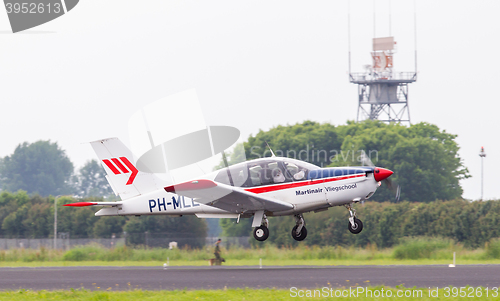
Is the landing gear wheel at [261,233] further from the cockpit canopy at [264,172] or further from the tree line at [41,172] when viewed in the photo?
the tree line at [41,172]

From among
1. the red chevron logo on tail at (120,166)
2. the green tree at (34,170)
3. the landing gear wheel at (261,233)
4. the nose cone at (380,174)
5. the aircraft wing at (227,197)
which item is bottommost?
the landing gear wheel at (261,233)

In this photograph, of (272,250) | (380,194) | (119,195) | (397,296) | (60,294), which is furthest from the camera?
(380,194)

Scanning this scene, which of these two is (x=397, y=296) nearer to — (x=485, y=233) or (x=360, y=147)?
(x=485, y=233)

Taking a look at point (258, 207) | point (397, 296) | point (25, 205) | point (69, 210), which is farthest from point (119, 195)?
point (25, 205)

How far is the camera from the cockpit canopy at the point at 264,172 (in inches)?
864

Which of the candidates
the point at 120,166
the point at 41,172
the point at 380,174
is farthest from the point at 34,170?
the point at 380,174

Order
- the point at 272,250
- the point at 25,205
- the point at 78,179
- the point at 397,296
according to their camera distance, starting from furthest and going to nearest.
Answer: the point at 78,179, the point at 25,205, the point at 272,250, the point at 397,296

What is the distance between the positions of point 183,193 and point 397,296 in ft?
24.6

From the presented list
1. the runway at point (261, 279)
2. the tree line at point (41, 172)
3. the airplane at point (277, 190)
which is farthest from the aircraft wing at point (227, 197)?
the tree line at point (41, 172)

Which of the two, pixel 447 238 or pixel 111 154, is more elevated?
pixel 111 154

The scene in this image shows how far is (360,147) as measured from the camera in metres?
73.2

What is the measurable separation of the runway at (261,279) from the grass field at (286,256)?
285 inches

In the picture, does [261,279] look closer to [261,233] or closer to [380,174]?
[261,233]

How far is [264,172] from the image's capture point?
22250 millimetres
